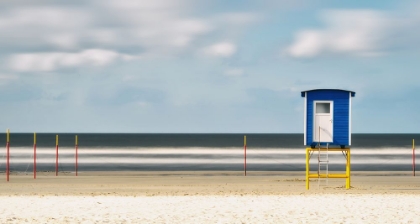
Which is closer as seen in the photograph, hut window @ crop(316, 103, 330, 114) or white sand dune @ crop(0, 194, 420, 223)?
white sand dune @ crop(0, 194, 420, 223)

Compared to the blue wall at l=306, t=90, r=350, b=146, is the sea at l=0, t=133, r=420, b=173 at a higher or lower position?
lower

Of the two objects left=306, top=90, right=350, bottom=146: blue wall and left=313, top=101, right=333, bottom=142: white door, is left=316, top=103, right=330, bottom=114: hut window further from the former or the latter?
left=306, top=90, right=350, bottom=146: blue wall

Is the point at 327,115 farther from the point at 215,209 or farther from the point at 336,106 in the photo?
the point at 215,209

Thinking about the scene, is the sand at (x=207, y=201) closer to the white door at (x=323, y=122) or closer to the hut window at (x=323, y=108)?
the white door at (x=323, y=122)

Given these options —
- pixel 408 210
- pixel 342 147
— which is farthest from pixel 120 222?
pixel 342 147

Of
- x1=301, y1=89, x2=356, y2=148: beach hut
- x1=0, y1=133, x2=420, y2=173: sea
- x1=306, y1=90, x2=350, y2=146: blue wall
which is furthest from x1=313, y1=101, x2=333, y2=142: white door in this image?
x1=0, y1=133, x2=420, y2=173: sea

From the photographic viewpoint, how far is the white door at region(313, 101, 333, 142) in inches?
854

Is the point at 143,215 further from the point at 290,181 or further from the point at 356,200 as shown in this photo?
the point at 290,181

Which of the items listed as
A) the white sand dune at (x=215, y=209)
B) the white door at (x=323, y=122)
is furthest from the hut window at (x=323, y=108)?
the white sand dune at (x=215, y=209)

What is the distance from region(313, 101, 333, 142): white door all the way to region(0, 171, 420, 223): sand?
6.36 ft

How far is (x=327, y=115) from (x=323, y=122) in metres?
0.28

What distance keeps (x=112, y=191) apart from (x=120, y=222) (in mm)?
8129

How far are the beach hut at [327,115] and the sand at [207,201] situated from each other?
6.46 ft

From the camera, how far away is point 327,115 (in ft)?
71.2
